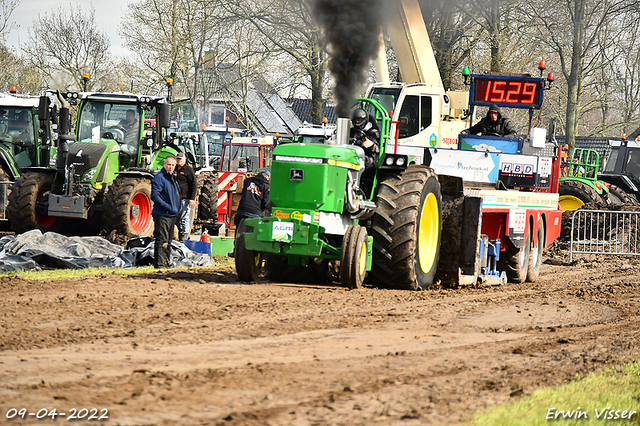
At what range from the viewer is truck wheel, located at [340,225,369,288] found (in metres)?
8.43

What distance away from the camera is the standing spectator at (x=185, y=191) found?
13.2m

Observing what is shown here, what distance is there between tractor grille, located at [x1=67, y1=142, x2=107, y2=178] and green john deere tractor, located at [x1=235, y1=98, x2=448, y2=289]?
6.52 metres

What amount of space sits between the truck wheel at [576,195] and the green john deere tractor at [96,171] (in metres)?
10.3

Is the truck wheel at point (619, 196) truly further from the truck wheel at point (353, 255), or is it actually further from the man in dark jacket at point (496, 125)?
the truck wheel at point (353, 255)

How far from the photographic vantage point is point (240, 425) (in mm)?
3641

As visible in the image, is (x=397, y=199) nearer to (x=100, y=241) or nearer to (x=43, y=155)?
(x=100, y=241)

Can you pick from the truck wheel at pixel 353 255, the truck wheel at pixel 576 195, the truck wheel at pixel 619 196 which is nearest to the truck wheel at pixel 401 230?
the truck wheel at pixel 353 255

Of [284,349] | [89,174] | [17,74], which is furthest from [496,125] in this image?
[17,74]

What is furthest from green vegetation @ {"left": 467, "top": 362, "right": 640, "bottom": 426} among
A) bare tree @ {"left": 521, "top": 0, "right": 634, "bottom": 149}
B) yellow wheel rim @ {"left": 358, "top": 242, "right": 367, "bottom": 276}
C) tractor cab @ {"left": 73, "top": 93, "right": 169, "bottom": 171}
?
bare tree @ {"left": 521, "top": 0, "right": 634, "bottom": 149}

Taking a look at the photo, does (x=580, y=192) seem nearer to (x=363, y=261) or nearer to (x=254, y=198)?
(x=254, y=198)

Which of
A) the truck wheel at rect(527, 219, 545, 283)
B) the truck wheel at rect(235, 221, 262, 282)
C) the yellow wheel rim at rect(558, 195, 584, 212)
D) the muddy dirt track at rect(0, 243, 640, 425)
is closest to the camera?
the muddy dirt track at rect(0, 243, 640, 425)

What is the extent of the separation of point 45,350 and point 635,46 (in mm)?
35991

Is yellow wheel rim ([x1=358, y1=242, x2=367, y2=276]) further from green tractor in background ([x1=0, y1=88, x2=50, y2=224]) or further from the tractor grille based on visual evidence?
green tractor in background ([x1=0, y1=88, x2=50, y2=224])

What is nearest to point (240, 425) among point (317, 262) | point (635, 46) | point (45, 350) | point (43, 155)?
point (45, 350)
